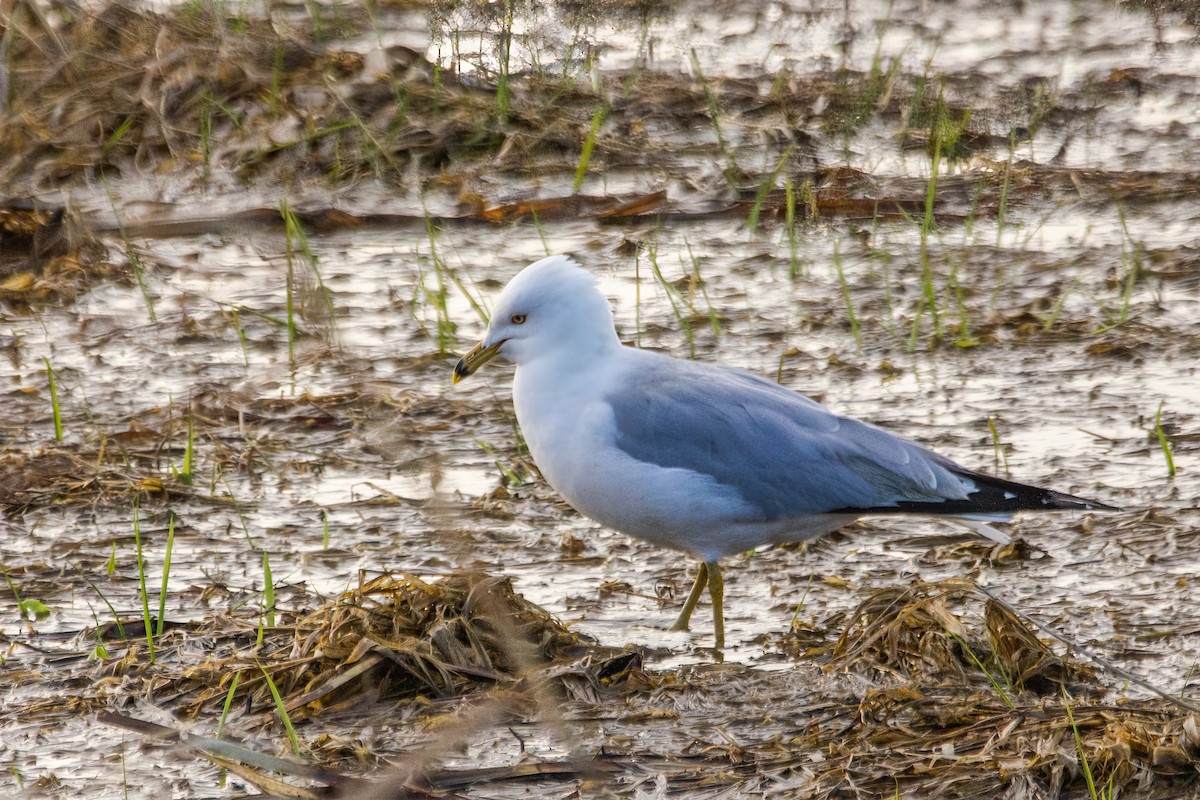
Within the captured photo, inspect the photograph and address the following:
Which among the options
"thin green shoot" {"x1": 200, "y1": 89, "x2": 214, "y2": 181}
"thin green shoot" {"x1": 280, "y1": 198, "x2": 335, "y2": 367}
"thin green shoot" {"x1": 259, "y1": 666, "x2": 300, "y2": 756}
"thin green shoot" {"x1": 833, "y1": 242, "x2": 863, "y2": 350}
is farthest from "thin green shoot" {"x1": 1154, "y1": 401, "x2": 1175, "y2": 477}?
"thin green shoot" {"x1": 200, "y1": 89, "x2": 214, "y2": 181}

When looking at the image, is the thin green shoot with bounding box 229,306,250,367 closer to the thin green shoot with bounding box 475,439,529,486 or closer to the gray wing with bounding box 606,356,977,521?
the thin green shoot with bounding box 475,439,529,486

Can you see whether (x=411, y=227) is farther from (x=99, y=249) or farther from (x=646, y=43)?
(x=646, y=43)

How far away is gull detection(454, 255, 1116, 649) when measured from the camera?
15.1 feet

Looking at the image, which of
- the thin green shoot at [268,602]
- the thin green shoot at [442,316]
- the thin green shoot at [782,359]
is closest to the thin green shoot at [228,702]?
the thin green shoot at [268,602]

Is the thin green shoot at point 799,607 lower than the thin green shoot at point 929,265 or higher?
lower

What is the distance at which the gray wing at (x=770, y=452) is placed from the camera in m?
4.66

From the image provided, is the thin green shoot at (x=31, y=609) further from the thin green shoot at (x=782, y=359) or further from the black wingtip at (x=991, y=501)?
the thin green shoot at (x=782, y=359)

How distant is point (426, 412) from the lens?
6512 millimetres

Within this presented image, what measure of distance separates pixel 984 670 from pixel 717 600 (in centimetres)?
80

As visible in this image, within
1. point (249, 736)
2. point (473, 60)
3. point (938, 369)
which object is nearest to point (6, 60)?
point (473, 60)

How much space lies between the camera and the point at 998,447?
5801mm

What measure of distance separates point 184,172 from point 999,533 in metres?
5.40

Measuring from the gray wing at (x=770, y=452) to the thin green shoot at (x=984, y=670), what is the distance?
488 millimetres

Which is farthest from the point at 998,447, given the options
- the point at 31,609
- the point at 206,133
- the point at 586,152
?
the point at 206,133
